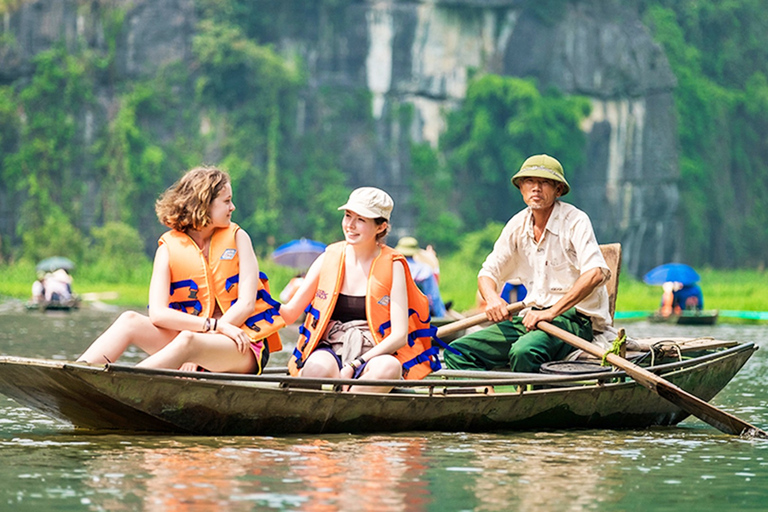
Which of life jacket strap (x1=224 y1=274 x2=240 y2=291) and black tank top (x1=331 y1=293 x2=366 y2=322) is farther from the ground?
life jacket strap (x1=224 y1=274 x2=240 y2=291)

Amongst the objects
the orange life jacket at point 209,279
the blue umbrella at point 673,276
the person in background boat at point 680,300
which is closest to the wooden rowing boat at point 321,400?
the orange life jacket at point 209,279

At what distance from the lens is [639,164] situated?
39.9 metres

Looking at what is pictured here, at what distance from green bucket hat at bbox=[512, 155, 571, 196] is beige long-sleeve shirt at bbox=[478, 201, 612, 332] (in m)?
0.19

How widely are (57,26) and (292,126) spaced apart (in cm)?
690

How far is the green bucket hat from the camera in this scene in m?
7.29

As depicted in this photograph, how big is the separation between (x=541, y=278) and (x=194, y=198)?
209 centimetres

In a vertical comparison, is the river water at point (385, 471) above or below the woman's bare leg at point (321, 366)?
below

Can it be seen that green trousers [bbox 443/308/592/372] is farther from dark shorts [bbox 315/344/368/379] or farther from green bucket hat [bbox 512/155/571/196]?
dark shorts [bbox 315/344/368/379]

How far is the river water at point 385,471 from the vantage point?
16.9ft

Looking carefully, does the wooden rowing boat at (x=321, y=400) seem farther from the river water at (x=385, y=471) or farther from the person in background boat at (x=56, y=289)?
the person in background boat at (x=56, y=289)

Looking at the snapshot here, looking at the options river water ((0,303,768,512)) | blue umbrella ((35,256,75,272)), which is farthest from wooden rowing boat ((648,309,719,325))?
river water ((0,303,768,512))

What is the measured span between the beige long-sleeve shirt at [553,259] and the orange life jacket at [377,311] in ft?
2.43

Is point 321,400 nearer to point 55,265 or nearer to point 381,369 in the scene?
point 381,369

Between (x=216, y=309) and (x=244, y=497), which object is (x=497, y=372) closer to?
(x=216, y=309)
